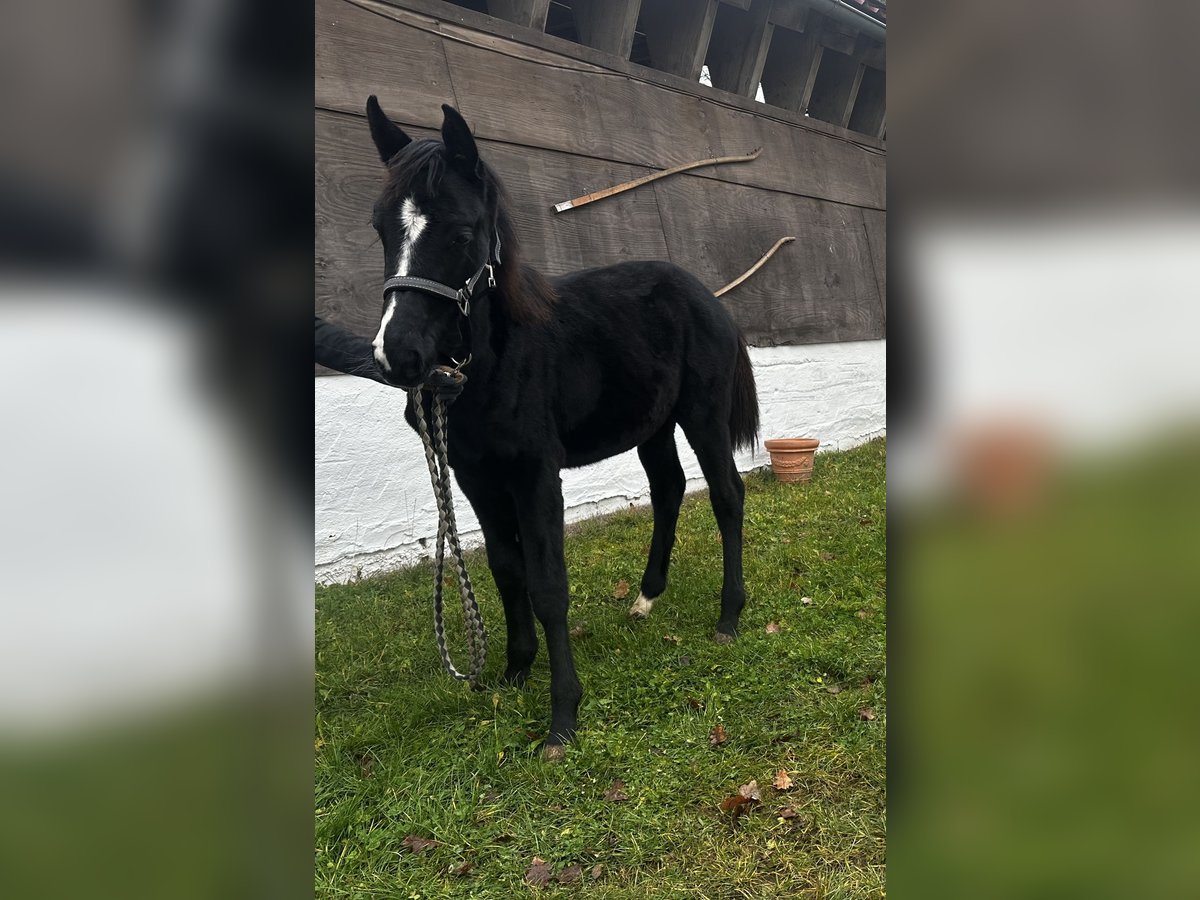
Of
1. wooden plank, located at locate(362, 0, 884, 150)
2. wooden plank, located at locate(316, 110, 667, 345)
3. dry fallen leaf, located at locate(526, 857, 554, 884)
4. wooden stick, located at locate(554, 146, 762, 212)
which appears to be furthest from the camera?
wooden stick, located at locate(554, 146, 762, 212)

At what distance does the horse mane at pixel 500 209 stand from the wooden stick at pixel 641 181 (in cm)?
256

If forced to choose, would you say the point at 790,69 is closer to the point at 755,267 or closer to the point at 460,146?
the point at 755,267

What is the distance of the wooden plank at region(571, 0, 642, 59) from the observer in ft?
18.0

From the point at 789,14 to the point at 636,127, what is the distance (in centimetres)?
232

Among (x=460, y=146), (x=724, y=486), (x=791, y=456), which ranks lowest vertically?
(x=791, y=456)

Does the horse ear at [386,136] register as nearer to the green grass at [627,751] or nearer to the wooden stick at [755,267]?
the green grass at [627,751]

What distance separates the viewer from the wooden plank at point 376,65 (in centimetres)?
396

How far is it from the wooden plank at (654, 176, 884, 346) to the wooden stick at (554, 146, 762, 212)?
92 millimetres

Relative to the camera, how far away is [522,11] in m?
4.94
